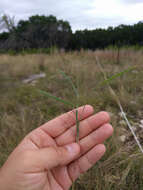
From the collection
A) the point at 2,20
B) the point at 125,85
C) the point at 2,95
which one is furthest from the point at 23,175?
the point at 125,85

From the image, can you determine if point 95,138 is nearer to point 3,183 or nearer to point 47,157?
point 47,157

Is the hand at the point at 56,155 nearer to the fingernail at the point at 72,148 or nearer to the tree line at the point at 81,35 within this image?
the fingernail at the point at 72,148

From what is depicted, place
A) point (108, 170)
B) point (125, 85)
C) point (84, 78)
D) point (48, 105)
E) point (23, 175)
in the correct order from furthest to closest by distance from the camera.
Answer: point (84, 78)
point (125, 85)
point (48, 105)
point (108, 170)
point (23, 175)

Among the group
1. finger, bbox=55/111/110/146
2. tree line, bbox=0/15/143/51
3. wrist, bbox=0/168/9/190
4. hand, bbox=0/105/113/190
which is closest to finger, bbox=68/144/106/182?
hand, bbox=0/105/113/190

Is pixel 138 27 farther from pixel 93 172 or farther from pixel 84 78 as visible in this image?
pixel 93 172

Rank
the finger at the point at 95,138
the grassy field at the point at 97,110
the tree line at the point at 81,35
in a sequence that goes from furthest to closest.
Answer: the tree line at the point at 81,35 < the finger at the point at 95,138 < the grassy field at the point at 97,110

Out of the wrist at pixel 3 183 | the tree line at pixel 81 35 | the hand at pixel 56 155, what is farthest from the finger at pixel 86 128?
the tree line at pixel 81 35

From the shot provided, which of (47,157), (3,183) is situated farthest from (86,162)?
(3,183)
